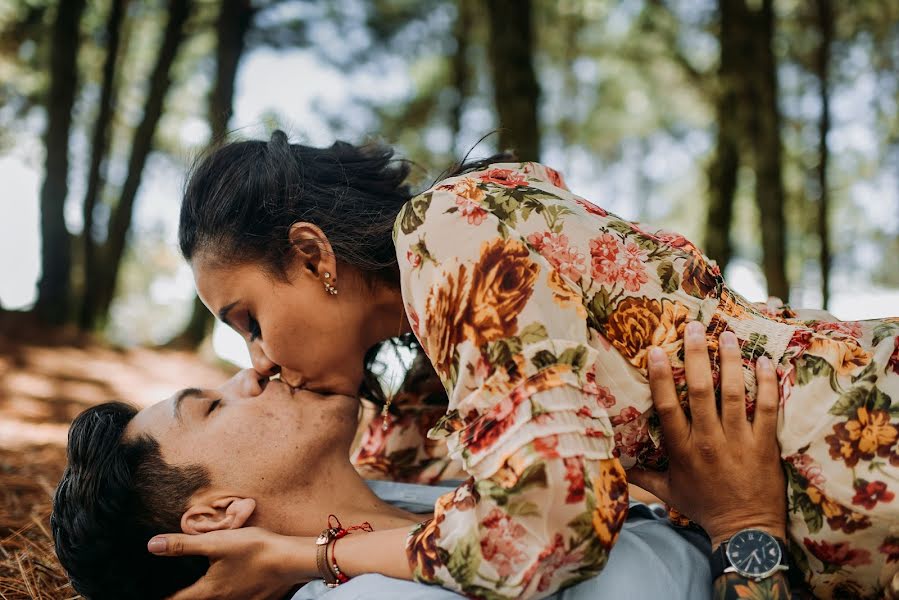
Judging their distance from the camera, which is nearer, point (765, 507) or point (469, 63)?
point (765, 507)

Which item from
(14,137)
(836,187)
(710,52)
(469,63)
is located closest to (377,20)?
(469,63)

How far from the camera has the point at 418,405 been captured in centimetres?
314

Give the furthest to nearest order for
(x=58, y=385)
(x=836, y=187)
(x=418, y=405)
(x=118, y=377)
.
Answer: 1. (x=836, y=187)
2. (x=118, y=377)
3. (x=58, y=385)
4. (x=418, y=405)

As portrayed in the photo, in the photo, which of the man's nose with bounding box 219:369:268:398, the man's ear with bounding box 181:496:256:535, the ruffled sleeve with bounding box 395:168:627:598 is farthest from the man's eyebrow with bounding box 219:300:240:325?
the ruffled sleeve with bounding box 395:168:627:598

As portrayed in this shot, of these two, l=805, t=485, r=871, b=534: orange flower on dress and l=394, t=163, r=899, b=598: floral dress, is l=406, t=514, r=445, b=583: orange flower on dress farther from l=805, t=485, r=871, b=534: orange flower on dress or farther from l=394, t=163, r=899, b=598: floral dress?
l=805, t=485, r=871, b=534: orange flower on dress

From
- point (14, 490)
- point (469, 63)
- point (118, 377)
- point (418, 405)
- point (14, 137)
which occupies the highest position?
point (469, 63)

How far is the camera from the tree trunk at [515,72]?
517 cm

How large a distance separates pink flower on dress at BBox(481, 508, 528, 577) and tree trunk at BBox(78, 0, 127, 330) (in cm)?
1131

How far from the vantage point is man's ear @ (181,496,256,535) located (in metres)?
2.30

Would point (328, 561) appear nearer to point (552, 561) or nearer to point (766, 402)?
point (552, 561)

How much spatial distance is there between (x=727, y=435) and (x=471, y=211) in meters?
0.90

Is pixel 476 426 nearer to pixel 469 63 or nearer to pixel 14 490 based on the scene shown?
pixel 14 490

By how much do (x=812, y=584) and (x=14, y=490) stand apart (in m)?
3.70

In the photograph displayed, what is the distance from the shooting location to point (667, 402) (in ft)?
6.35
